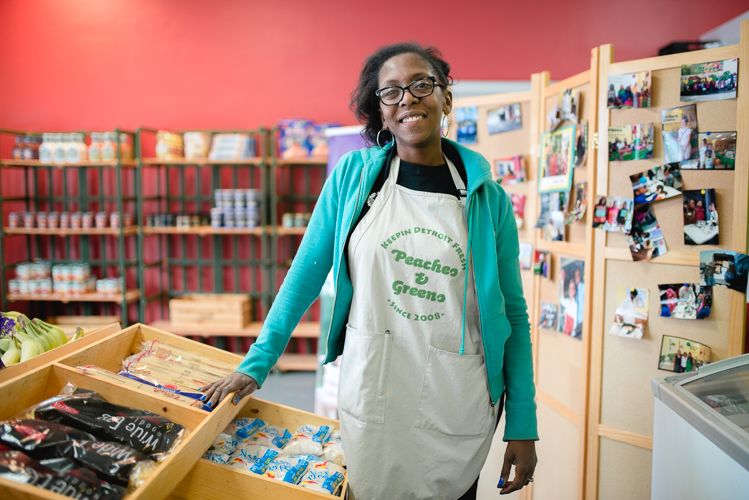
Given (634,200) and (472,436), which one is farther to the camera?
(634,200)

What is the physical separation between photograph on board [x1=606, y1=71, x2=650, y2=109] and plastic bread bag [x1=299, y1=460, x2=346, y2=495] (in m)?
1.65

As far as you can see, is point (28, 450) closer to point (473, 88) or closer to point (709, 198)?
point (709, 198)

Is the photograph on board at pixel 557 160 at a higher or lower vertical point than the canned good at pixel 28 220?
higher

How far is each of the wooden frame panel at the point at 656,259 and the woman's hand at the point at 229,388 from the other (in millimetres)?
1454

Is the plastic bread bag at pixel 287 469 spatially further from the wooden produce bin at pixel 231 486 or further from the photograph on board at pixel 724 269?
the photograph on board at pixel 724 269

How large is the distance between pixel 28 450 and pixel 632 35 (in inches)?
201

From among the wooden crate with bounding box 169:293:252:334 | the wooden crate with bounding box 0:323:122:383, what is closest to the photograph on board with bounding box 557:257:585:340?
the wooden crate with bounding box 0:323:122:383

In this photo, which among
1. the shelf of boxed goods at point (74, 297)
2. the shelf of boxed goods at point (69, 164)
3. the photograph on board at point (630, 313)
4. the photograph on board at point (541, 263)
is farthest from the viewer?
the shelf of boxed goods at point (74, 297)

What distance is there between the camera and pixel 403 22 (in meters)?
4.58

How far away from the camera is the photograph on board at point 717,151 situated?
169 cm

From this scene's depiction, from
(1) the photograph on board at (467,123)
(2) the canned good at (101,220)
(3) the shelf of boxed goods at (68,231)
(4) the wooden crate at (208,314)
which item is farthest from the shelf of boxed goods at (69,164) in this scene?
(1) the photograph on board at (467,123)

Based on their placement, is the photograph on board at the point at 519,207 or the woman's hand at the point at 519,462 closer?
the woman's hand at the point at 519,462

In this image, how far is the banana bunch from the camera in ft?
4.25

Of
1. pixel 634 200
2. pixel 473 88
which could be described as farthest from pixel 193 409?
pixel 473 88
